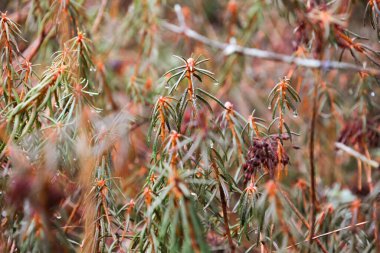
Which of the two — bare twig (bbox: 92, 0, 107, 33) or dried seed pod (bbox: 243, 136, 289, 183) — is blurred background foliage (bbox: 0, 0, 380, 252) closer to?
dried seed pod (bbox: 243, 136, 289, 183)

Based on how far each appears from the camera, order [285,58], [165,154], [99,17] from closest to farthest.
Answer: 1. [165,154]
2. [285,58]
3. [99,17]

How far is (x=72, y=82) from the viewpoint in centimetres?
116

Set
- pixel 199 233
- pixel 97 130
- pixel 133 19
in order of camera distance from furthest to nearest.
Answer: pixel 133 19
pixel 97 130
pixel 199 233

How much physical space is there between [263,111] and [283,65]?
0.25 meters

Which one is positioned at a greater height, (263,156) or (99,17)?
(99,17)

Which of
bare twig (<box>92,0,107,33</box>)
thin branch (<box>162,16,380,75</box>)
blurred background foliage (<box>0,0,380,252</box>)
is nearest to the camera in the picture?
blurred background foliage (<box>0,0,380,252</box>)

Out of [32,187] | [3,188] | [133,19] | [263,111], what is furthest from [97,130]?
[263,111]

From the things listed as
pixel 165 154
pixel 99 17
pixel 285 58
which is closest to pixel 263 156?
pixel 165 154

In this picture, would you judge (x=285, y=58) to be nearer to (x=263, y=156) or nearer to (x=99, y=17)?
(x=263, y=156)

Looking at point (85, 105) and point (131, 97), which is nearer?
point (85, 105)

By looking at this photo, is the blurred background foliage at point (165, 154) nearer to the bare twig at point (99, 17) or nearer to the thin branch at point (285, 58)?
the thin branch at point (285, 58)

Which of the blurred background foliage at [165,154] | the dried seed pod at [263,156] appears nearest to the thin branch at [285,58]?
the blurred background foliage at [165,154]

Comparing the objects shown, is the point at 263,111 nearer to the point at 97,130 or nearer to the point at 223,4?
the point at 223,4

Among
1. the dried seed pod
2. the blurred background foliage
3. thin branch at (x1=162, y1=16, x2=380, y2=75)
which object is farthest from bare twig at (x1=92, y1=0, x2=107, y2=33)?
the dried seed pod
